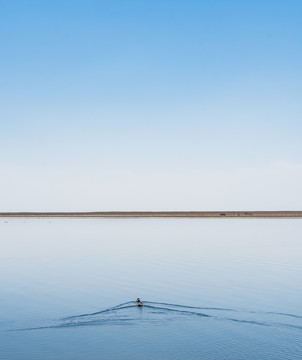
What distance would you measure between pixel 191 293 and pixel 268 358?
813cm

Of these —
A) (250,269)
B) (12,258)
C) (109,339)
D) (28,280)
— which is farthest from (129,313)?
(12,258)

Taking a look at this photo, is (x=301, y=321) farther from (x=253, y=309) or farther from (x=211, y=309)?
(x=211, y=309)

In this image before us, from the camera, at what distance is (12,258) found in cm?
3272

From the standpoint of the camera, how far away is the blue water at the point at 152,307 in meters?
11.9

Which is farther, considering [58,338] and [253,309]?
[253,309]

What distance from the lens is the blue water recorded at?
11908 mm

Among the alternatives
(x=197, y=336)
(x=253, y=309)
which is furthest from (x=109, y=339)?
(x=253, y=309)

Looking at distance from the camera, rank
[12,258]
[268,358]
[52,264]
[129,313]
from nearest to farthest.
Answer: [268,358] → [129,313] → [52,264] → [12,258]

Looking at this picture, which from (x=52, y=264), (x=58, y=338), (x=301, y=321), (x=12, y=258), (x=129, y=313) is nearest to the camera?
(x=58, y=338)

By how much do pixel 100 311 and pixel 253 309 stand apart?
6.09m

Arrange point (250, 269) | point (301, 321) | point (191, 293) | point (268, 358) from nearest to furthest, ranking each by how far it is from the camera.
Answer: point (268, 358) → point (301, 321) → point (191, 293) → point (250, 269)

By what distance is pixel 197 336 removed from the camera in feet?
42.4

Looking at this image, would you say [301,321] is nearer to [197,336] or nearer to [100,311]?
[197,336]

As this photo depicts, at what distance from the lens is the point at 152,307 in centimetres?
1642
